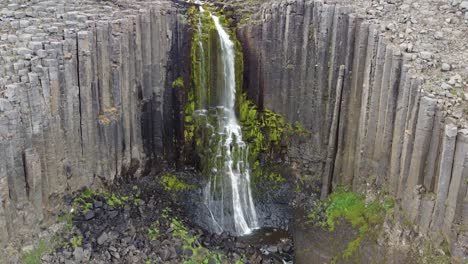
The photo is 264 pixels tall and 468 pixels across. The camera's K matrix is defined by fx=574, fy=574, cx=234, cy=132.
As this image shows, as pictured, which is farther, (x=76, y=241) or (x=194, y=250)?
(x=194, y=250)

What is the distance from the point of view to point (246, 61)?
25203mm

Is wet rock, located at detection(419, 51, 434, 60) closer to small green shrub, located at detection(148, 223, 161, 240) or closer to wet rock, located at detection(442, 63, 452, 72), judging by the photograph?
wet rock, located at detection(442, 63, 452, 72)

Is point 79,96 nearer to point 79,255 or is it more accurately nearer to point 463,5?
point 79,255

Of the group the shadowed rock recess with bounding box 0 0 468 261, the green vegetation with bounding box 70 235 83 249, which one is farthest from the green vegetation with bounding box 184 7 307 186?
the green vegetation with bounding box 70 235 83 249

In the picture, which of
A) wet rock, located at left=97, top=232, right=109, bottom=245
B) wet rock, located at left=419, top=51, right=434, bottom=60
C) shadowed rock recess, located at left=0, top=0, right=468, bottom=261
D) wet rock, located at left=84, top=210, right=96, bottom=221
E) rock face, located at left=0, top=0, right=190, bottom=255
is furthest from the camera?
wet rock, located at left=84, top=210, right=96, bottom=221

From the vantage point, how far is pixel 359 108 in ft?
71.9

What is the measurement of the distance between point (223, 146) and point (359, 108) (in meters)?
5.92

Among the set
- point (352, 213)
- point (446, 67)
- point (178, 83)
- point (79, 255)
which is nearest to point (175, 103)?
point (178, 83)

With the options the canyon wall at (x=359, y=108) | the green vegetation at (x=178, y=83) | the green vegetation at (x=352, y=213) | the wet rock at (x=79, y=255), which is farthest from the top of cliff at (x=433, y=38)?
the wet rock at (x=79, y=255)

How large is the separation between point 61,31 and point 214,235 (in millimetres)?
9342

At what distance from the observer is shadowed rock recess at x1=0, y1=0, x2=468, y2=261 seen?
1783 cm

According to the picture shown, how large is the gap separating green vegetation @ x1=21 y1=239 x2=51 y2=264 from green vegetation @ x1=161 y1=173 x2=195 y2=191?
6040 millimetres

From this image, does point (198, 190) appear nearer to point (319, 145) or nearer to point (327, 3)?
point (319, 145)

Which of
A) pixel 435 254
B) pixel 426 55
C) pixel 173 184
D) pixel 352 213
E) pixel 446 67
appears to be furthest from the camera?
pixel 173 184
